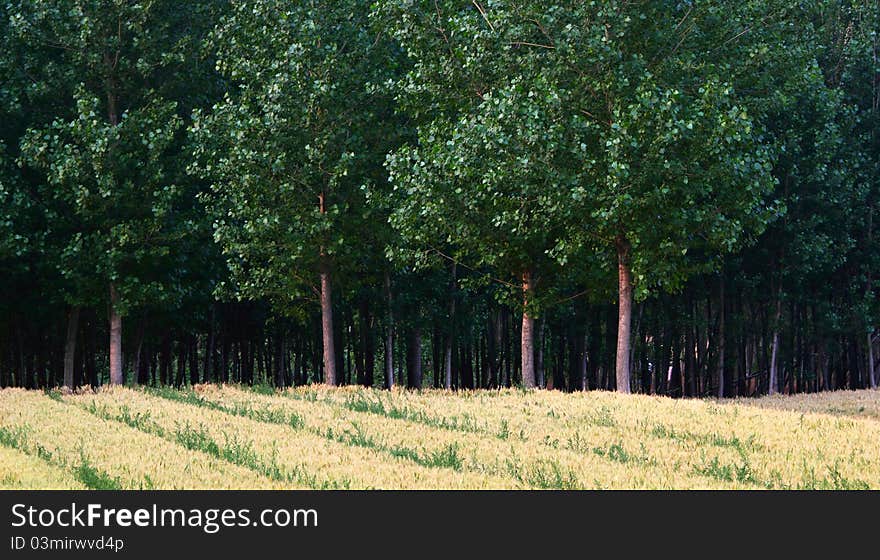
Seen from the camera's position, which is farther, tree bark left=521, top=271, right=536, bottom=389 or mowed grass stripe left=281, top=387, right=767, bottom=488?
tree bark left=521, top=271, right=536, bottom=389

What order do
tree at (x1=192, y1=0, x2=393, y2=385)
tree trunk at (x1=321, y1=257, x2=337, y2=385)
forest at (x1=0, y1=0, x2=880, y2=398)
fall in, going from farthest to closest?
tree trunk at (x1=321, y1=257, x2=337, y2=385), tree at (x1=192, y1=0, x2=393, y2=385), forest at (x1=0, y1=0, x2=880, y2=398)

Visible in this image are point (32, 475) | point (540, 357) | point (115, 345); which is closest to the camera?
point (32, 475)

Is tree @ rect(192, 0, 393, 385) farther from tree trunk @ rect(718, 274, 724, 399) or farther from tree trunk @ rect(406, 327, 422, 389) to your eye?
tree trunk @ rect(718, 274, 724, 399)

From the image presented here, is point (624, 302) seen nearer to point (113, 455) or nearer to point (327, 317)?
point (327, 317)

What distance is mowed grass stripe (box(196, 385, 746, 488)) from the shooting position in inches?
560

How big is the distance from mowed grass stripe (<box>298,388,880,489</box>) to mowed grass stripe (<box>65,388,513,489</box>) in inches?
129

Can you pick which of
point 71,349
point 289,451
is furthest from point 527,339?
point 289,451

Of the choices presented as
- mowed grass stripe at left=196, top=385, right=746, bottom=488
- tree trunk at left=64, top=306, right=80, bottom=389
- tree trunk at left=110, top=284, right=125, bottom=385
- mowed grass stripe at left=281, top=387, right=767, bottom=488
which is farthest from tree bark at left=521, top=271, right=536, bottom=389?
tree trunk at left=64, top=306, right=80, bottom=389

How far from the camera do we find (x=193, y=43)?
35.8 meters

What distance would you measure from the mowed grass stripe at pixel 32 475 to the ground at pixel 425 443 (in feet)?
0.12

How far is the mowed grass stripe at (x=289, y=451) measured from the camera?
13961mm

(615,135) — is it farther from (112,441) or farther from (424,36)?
(112,441)

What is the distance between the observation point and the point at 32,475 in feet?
48.2

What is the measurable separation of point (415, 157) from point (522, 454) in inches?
594
